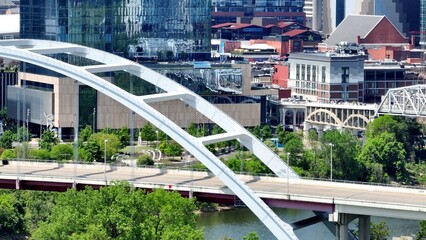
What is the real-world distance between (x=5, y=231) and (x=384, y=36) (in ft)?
220

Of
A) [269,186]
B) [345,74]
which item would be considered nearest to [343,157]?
[269,186]

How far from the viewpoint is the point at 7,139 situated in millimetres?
87250

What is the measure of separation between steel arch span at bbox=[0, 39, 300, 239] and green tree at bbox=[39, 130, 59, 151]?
16.0 metres

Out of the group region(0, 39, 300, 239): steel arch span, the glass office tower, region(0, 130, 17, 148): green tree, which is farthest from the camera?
the glass office tower

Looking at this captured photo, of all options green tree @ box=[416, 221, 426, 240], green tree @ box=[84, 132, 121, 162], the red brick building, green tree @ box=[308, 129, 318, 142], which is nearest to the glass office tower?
green tree @ box=[84, 132, 121, 162]

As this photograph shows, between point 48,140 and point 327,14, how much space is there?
260 ft

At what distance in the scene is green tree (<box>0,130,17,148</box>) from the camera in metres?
86.7

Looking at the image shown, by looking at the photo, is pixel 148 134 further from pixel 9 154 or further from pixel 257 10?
pixel 257 10

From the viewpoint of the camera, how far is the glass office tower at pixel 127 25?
93.2 metres

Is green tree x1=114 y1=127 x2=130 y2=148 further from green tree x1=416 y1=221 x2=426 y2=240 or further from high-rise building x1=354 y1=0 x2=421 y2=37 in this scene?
high-rise building x1=354 y1=0 x2=421 y2=37

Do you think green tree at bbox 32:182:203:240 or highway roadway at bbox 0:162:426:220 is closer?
green tree at bbox 32:182:203:240

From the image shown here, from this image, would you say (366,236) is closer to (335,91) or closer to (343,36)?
(335,91)

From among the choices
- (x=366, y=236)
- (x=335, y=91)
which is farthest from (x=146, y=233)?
(x=335, y=91)

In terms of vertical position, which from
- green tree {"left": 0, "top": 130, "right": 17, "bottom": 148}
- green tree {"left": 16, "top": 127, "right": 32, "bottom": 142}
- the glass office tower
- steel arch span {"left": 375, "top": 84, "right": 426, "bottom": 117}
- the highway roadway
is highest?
the glass office tower
